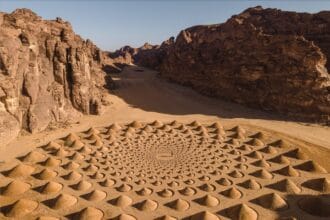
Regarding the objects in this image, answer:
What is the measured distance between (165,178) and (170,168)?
193 cm

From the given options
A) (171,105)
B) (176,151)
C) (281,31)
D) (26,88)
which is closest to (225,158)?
(176,151)

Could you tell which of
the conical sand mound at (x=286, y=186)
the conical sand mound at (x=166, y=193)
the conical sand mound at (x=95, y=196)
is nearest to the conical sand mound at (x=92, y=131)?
the conical sand mound at (x=95, y=196)

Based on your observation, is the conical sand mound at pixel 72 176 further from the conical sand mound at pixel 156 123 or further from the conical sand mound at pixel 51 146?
the conical sand mound at pixel 156 123

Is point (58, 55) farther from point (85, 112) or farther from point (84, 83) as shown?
point (85, 112)

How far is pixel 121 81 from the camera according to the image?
5841 cm

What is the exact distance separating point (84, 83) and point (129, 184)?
19.4 meters

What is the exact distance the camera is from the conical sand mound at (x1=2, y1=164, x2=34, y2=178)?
24.0 meters

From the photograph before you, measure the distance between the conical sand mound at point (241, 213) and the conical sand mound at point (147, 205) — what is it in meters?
4.48

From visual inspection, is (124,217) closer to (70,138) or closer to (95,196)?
(95,196)

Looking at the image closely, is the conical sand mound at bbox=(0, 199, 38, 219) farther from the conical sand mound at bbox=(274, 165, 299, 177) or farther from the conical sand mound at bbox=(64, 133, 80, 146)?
the conical sand mound at bbox=(274, 165, 299, 177)

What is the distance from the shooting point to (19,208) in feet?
64.1

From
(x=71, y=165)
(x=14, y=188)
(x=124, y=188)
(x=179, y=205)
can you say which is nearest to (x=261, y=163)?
(x=179, y=205)

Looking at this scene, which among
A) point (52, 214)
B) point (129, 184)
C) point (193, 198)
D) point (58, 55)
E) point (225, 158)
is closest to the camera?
point (52, 214)

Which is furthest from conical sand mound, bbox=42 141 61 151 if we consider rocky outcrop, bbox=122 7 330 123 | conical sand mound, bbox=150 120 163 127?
rocky outcrop, bbox=122 7 330 123
